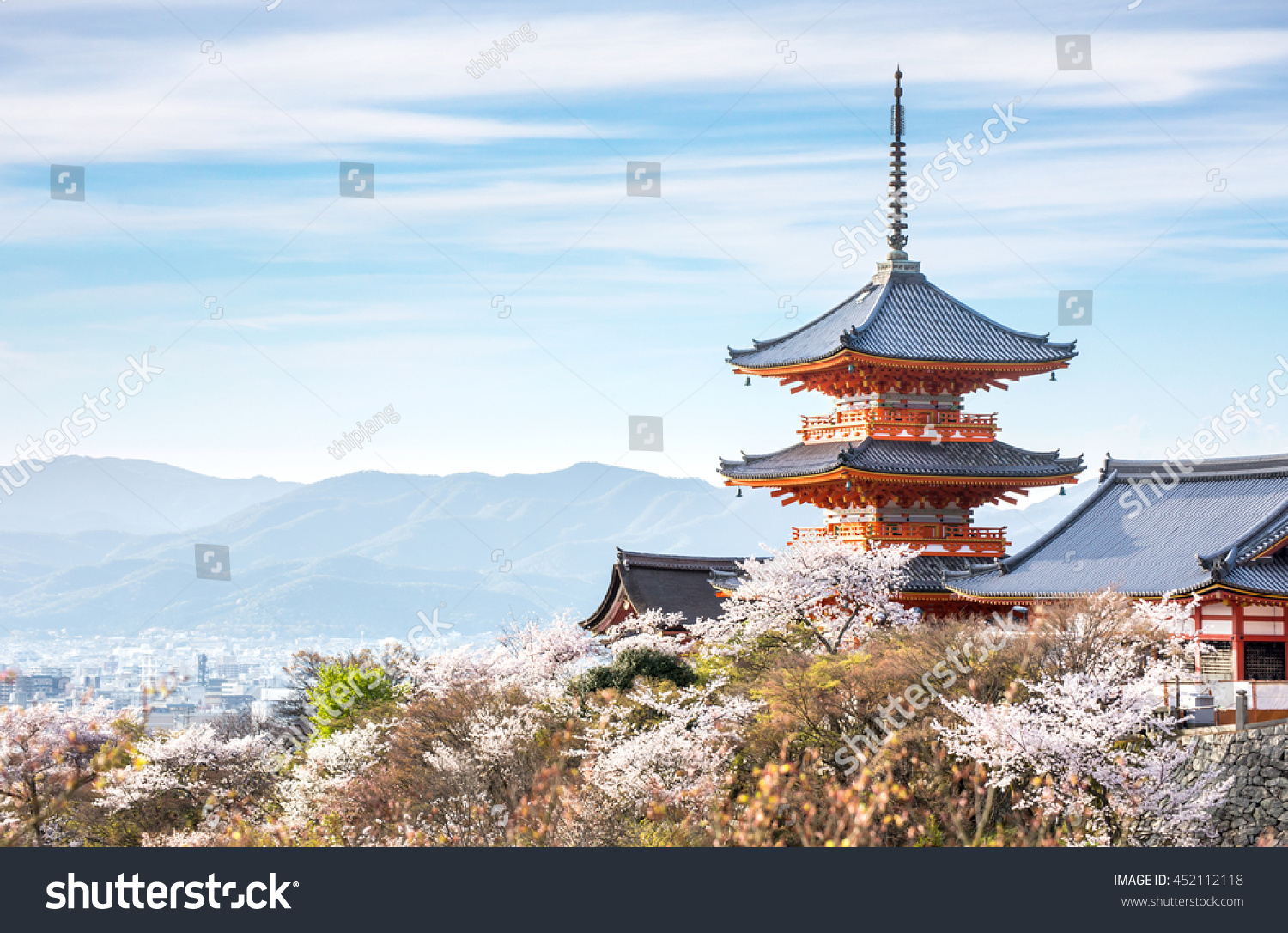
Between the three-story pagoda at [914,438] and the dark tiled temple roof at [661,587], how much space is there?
7437 millimetres

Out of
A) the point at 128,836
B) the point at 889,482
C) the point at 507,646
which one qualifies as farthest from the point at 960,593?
the point at 128,836

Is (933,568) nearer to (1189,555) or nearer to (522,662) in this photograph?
(1189,555)

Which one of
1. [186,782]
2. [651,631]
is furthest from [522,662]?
[186,782]

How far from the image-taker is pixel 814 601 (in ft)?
115

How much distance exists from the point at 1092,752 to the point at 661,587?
26.9 meters

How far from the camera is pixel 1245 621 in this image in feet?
96.4

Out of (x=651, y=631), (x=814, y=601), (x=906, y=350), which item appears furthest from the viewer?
(x=651, y=631)

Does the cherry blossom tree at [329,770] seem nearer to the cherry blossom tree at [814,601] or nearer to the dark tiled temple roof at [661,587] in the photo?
the cherry blossom tree at [814,601]

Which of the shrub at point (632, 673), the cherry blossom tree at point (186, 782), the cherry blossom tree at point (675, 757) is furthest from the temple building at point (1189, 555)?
the cherry blossom tree at point (186, 782)

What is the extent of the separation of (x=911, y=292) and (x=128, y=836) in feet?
86.8

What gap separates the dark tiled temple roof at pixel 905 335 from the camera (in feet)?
130

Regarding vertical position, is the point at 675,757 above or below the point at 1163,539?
below

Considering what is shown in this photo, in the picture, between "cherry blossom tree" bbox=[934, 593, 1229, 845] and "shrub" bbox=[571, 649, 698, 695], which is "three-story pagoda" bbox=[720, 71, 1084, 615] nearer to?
"shrub" bbox=[571, 649, 698, 695]
